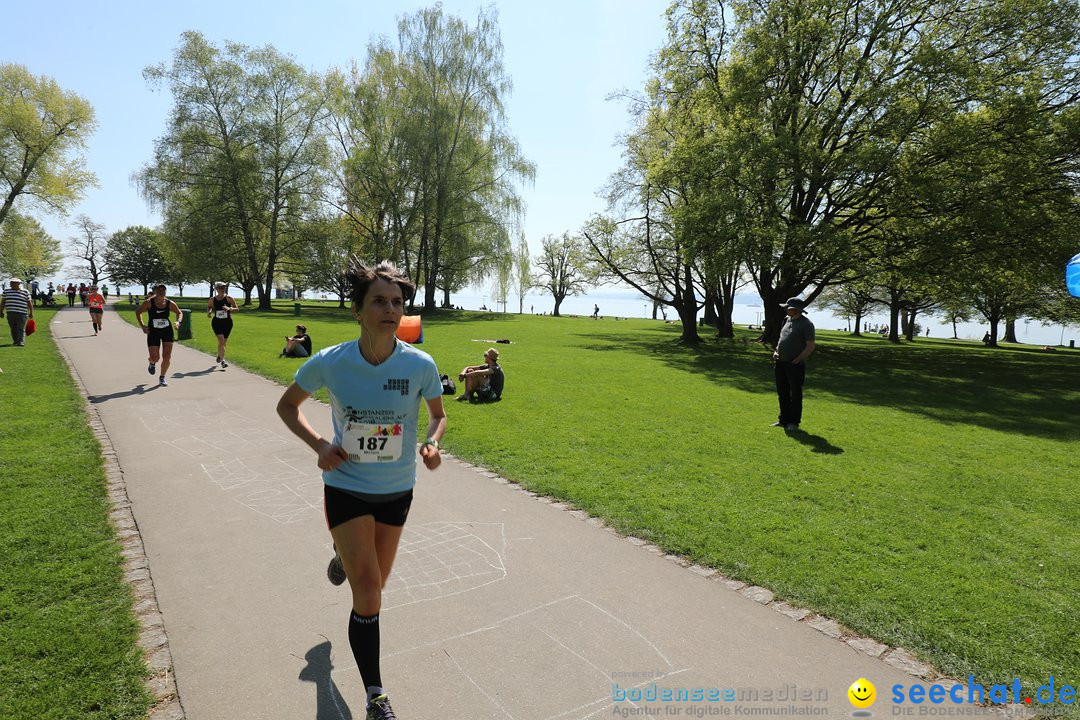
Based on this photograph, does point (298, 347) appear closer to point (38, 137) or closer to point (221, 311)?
point (221, 311)

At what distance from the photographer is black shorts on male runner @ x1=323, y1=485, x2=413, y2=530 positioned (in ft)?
8.84

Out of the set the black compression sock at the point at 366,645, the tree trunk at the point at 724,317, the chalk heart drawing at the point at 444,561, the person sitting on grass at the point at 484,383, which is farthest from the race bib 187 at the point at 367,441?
the tree trunk at the point at 724,317

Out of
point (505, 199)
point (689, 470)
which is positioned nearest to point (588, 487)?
point (689, 470)

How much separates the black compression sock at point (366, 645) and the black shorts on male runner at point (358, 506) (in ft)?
1.50

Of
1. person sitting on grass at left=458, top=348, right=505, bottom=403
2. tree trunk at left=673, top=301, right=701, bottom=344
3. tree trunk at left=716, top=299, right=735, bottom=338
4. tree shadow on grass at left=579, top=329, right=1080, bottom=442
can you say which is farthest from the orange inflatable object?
tree trunk at left=716, top=299, right=735, bottom=338

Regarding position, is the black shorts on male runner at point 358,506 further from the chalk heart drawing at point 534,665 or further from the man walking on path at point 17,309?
the man walking on path at point 17,309

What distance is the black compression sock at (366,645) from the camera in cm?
264

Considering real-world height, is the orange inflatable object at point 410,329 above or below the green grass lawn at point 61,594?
above

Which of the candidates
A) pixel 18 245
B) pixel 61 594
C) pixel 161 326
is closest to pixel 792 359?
pixel 61 594

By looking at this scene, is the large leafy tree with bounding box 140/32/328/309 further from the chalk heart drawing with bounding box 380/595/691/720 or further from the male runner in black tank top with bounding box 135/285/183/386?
the chalk heart drawing with bounding box 380/595/691/720

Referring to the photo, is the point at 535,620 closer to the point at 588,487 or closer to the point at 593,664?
the point at 593,664

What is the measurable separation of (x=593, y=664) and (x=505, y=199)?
3838 cm

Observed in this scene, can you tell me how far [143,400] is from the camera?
988cm

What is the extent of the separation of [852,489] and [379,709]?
5.79 metres
